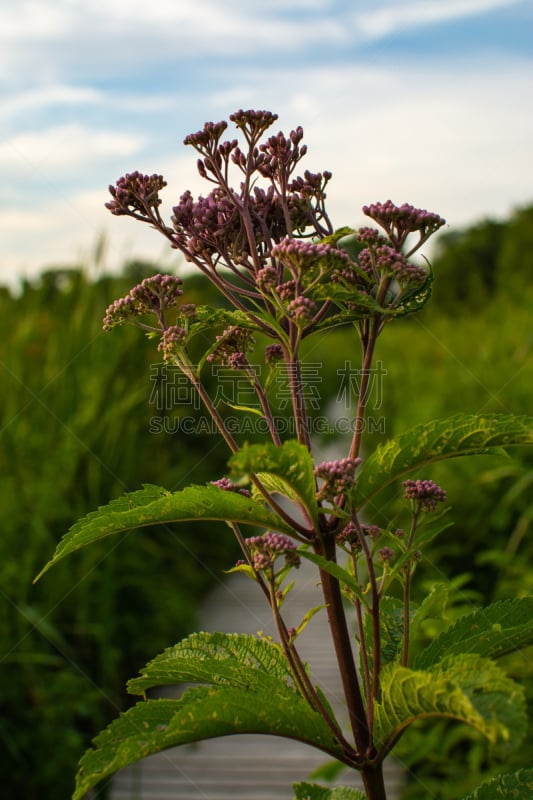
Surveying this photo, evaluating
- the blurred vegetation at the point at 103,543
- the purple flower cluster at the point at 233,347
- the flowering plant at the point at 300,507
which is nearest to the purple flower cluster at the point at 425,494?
the flowering plant at the point at 300,507

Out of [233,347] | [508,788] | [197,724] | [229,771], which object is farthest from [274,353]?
[229,771]

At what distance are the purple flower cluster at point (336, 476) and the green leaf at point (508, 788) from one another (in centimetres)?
45

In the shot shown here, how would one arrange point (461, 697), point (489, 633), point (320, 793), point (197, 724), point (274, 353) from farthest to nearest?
point (274, 353)
point (320, 793)
point (489, 633)
point (197, 724)
point (461, 697)

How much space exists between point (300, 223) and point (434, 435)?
0.47 metres

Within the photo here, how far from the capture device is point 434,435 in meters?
1.04

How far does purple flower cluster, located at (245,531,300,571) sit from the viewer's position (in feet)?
3.70

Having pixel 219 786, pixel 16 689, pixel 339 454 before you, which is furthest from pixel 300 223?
pixel 339 454

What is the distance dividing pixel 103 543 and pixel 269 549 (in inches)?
137

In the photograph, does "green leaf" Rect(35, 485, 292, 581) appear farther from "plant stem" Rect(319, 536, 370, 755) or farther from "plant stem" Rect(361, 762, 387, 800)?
"plant stem" Rect(361, 762, 387, 800)

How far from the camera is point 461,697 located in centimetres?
89

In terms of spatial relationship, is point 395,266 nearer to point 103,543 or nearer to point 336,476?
point 336,476

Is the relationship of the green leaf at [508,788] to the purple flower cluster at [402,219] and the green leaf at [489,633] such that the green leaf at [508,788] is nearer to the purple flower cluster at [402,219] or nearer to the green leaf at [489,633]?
the green leaf at [489,633]

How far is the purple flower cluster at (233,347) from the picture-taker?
129 centimetres

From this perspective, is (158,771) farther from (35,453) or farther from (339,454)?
(339,454)
